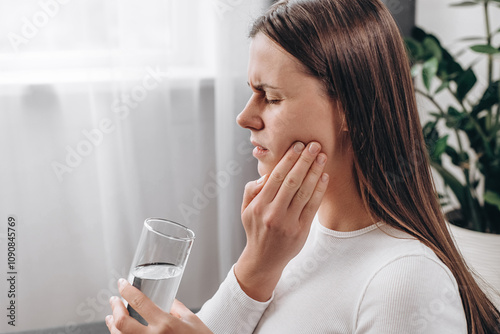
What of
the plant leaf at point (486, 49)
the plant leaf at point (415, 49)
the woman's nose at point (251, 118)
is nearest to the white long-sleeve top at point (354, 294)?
the woman's nose at point (251, 118)

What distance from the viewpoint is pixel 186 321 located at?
2.58 feet

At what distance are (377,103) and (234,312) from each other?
0.43m

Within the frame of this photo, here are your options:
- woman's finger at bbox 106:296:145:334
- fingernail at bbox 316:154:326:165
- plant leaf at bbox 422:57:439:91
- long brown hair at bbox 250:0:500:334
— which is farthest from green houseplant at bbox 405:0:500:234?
woman's finger at bbox 106:296:145:334

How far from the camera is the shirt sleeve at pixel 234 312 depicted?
0.87m

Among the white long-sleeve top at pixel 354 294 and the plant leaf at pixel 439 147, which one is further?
the plant leaf at pixel 439 147

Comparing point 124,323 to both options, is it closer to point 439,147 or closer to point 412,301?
point 412,301

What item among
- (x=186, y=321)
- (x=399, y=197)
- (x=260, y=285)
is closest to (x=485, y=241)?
(x=399, y=197)

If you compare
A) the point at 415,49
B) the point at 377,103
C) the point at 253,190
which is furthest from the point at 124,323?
the point at 415,49

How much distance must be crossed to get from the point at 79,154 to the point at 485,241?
1478 mm

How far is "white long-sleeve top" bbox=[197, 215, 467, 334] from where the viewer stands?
27.7 inches

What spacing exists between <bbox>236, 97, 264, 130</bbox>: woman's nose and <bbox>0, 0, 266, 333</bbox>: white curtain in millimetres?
1183

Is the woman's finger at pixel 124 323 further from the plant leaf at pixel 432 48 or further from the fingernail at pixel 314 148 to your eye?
the plant leaf at pixel 432 48

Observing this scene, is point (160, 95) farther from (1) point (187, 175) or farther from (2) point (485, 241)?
(2) point (485, 241)

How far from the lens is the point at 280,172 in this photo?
844 millimetres
